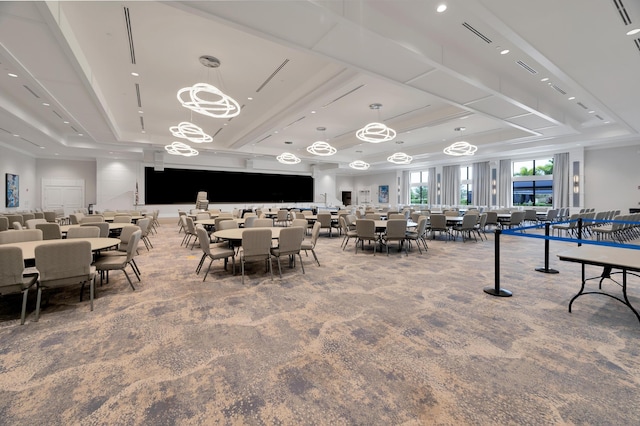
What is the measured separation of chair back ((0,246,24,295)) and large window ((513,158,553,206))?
19.8m

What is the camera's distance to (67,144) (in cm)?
1267

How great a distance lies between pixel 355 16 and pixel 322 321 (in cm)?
419

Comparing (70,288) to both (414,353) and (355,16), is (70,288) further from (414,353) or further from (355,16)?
(355,16)

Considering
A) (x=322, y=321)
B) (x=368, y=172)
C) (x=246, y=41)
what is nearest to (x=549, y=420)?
(x=322, y=321)

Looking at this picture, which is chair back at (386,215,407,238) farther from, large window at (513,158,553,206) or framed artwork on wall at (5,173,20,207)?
framed artwork on wall at (5,173,20,207)

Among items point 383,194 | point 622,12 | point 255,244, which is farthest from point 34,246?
point 383,194

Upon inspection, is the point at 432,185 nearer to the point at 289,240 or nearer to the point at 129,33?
the point at 289,240

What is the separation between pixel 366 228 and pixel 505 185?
13.4 m

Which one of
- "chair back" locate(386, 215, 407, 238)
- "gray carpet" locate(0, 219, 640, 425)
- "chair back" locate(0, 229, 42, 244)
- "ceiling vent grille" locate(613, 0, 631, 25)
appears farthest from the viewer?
"chair back" locate(386, 215, 407, 238)

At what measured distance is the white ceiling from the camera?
405 centimetres

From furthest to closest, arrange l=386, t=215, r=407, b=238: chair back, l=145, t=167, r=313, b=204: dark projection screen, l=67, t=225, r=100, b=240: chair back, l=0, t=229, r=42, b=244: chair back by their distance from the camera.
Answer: l=145, t=167, r=313, b=204: dark projection screen
l=386, t=215, r=407, b=238: chair back
l=67, t=225, r=100, b=240: chair back
l=0, t=229, r=42, b=244: chair back

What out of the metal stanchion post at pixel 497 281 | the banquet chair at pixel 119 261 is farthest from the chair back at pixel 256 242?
the metal stanchion post at pixel 497 281

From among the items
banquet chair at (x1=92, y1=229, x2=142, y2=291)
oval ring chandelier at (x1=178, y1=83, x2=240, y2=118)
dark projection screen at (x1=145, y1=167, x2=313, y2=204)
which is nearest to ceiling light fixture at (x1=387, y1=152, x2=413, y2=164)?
oval ring chandelier at (x1=178, y1=83, x2=240, y2=118)

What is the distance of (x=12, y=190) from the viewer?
41.1 feet
